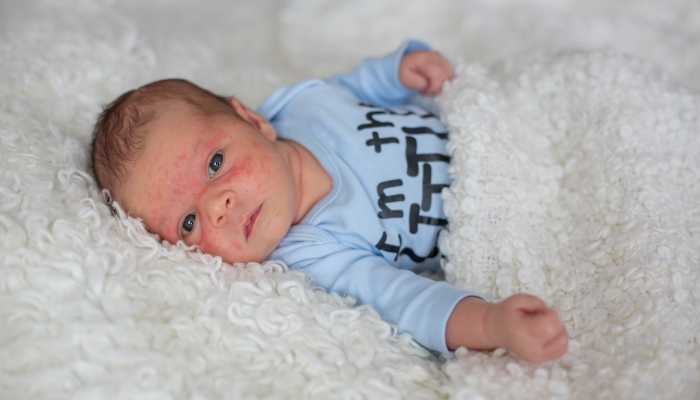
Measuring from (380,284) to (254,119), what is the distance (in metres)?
0.57

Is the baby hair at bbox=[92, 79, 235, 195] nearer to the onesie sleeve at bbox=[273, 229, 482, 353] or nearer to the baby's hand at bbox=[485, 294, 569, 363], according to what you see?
the onesie sleeve at bbox=[273, 229, 482, 353]

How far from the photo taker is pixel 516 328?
895 millimetres

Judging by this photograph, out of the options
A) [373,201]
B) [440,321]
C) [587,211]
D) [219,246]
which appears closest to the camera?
[440,321]

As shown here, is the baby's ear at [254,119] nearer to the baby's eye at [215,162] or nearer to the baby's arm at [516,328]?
the baby's eye at [215,162]

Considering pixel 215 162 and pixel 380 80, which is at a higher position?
pixel 380 80

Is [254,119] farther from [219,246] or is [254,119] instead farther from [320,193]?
[219,246]

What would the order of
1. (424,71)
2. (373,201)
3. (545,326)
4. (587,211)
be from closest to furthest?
(545,326), (587,211), (373,201), (424,71)

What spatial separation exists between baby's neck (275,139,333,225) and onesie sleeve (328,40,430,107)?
358mm

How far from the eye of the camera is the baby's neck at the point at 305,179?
1347 millimetres

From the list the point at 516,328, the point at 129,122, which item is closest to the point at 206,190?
the point at 129,122

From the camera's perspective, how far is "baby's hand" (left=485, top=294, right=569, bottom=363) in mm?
880

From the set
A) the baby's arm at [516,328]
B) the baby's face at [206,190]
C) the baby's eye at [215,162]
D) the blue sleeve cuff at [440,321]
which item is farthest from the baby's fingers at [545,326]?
the baby's eye at [215,162]

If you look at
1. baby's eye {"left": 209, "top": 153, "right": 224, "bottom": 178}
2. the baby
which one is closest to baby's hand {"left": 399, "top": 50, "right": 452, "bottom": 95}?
the baby

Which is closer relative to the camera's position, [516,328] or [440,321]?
[516,328]
